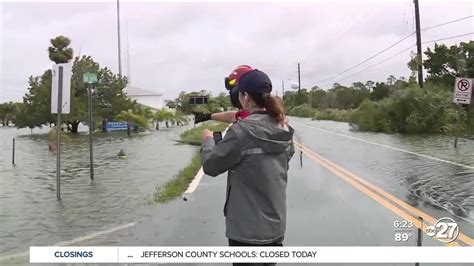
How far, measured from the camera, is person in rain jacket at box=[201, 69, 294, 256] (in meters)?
2.97

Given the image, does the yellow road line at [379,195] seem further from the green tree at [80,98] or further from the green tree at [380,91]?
the green tree at [380,91]

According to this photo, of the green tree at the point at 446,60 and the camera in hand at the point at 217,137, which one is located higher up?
the green tree at the point at 446,60

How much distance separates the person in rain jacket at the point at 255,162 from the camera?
2971mm

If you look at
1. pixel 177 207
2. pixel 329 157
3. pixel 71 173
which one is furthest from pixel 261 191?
pixel 329 157

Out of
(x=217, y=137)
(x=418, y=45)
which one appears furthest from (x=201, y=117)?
(x=418, y=45)

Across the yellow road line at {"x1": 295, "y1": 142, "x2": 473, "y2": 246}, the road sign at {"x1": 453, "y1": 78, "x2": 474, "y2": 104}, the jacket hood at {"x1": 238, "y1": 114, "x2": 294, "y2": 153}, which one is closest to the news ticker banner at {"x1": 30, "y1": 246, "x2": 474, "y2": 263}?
the yellow road line at {"x1": 295, "y1": 142, "x2": 473, "y2": 246}

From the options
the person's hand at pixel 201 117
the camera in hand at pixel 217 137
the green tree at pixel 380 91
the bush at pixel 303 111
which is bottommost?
the camera in hand at pixel 217 137

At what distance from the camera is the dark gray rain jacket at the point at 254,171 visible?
2.97m

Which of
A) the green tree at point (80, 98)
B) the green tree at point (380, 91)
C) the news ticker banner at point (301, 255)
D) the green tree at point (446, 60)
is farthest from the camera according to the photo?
the green tree at point (380, 91)

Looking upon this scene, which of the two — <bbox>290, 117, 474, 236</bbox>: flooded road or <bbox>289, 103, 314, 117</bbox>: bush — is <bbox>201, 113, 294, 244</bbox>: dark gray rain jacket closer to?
<bbox>290, 117, 474, 236</bbox>: flooded road

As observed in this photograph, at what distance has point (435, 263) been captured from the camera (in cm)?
425

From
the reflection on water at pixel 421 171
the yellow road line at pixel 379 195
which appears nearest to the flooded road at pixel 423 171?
the reflection on water at pixel 421 171

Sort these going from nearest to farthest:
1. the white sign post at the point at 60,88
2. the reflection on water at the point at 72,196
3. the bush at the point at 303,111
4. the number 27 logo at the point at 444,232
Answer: the number 27 logo at the point at 444,232, the reflection on water at the point at 72,196, the white sign post at the point at 60,88, the bush at the point at 303,111

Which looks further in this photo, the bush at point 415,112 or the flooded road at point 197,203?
the bush at point 415,112
